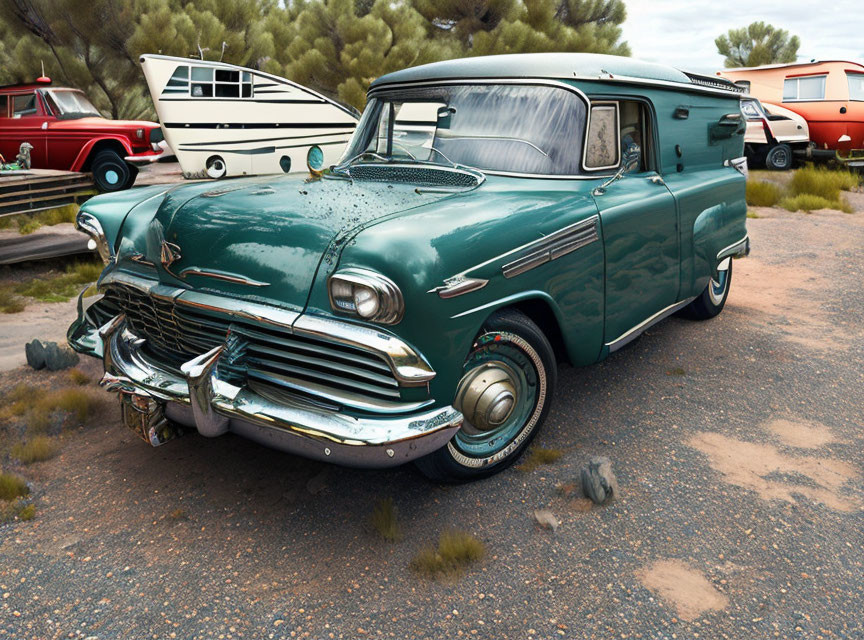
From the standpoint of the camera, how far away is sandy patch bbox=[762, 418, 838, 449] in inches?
138

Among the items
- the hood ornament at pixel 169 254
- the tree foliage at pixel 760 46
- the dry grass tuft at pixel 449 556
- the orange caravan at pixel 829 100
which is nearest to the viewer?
the dry grass tuft at pixel 449 556

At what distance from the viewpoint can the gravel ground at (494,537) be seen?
2.36 meters

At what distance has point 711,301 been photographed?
533 cm

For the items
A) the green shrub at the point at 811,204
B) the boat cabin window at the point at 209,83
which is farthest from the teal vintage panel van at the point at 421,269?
the boat cabin window at the point at 209,83

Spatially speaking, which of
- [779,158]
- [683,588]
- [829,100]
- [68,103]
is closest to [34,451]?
[683,588]

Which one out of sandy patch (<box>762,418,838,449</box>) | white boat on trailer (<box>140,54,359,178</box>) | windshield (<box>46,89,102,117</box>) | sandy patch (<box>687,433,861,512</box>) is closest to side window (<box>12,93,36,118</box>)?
windshield (<box>46,89,102,117</box>)

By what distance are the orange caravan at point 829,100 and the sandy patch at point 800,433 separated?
428 inches

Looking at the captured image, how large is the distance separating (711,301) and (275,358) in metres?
3.74

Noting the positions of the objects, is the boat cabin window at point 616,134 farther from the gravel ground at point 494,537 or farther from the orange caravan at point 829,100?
the orange caravan at point 829,100

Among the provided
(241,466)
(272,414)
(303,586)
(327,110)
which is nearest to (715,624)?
(303,586)

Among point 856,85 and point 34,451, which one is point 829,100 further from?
point 34,451

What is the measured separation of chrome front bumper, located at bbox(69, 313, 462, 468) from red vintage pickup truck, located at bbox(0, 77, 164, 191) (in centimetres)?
921

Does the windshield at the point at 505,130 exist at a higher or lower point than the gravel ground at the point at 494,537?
higher

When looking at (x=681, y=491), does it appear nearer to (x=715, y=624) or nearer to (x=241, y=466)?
(x=715, y=624)
